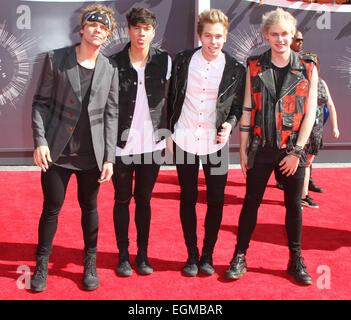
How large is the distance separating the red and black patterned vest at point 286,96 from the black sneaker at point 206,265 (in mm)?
973

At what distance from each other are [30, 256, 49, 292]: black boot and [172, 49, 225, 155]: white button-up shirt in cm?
121

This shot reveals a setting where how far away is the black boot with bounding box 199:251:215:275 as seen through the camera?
10.2 feet

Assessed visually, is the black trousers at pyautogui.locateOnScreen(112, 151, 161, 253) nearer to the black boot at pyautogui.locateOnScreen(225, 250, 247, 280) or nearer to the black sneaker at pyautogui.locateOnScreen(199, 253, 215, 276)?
the black sneaker at pyautogui.locateOnScreen(199, 253, 215, 276)

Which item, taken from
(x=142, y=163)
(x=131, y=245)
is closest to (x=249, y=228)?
(x=142, y=163)

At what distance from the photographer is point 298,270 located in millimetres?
3041

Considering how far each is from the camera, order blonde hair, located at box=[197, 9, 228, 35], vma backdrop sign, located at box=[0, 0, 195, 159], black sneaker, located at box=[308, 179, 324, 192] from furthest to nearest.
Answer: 1. vma backdrop sign, located at box=[0, 0, 195, 159]
2. black sneaker, located at box=[308, 179, 324, 192]
3. blonde hair, located at box=[197, 9, 228, 35]

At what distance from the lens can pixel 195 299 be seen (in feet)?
9.04

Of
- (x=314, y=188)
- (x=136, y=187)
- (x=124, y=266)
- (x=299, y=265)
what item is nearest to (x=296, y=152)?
(x=299, y=265)

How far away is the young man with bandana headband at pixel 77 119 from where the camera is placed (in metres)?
2.66

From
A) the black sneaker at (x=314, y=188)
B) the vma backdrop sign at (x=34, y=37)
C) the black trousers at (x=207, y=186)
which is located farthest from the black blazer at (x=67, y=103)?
the vma backdrop sign at (x=34, y=37)

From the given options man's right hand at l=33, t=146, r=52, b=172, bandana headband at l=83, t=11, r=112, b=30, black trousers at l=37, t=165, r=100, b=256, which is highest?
bandana headband at l=83, t=11, r=112, b=30

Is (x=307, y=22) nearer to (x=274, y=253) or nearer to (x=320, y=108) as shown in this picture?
(x=320, y=108)

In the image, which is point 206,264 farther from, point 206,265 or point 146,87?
point 146,87

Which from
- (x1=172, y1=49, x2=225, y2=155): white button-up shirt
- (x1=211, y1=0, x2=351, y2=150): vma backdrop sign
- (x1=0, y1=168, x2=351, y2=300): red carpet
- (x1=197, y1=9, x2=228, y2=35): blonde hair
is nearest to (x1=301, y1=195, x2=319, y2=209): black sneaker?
(x1=0, y1=168, x2=351, y2=300): red carpet
